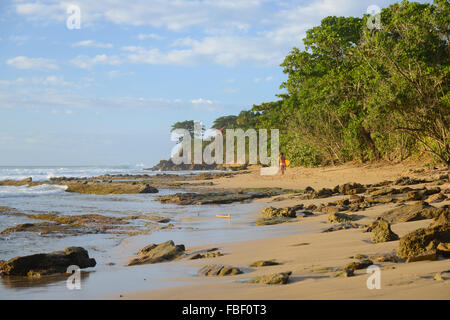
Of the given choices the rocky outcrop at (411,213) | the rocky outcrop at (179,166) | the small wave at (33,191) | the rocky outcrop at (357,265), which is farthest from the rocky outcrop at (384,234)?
the rocky outcrop at (179,166)

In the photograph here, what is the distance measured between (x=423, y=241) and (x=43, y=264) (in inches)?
176

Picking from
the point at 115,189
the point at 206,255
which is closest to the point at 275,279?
the point at 206,255

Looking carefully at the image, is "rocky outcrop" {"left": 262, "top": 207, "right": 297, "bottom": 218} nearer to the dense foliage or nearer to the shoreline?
the shoreline

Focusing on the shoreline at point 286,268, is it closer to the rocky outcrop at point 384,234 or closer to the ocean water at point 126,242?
the ocean water at point 126,242

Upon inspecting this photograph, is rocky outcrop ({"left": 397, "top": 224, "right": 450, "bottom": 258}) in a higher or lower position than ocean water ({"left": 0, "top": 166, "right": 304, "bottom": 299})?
higher

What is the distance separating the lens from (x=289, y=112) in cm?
3075

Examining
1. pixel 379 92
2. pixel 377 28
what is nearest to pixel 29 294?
pixel 379 92

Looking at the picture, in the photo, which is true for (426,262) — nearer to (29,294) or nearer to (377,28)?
(29,294)

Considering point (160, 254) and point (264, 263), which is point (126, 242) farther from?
point (264, 263)

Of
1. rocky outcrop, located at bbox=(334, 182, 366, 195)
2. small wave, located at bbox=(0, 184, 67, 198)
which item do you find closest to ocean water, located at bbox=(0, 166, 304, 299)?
rocky outcrop, located at bbox=(334, 182, 366, 195)

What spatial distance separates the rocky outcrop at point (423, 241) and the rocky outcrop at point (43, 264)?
12.8ft

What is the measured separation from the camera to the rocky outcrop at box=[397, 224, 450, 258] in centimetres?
409

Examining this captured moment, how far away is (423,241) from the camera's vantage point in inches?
164

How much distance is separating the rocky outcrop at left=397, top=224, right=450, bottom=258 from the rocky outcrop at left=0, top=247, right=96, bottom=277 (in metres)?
3.91
